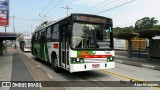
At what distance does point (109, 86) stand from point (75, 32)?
9.80ft

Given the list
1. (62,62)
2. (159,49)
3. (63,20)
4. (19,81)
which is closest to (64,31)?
(63,20)

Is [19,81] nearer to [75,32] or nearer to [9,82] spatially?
[9,82]

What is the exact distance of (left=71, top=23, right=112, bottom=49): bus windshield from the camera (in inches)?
438

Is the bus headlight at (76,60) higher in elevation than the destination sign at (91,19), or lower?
lower

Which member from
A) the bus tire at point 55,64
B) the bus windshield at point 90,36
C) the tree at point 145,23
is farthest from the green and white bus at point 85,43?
the tree at point 145,23

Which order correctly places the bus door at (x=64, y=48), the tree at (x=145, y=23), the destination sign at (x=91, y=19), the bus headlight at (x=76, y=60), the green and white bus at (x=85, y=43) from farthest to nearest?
1. the tree at (x=145, y=23)
2. the bus door at (x=64, y=48)
3. the destination sign at (x=91, y=19)
4. the green and white bus at (x=85, y=43)
5. the bus headlight at (x=76, y=60)

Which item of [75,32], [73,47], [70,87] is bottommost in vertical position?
[70,87]

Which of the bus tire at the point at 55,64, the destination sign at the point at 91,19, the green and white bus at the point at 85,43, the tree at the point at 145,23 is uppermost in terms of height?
the tree at the point at 145,23

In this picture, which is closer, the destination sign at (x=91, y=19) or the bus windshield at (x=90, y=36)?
the bus windshield at (x=90, y=36)

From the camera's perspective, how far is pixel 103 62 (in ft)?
38.3

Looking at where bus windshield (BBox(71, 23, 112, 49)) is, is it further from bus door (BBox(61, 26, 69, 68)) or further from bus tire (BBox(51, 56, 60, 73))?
bus tire (BBox(51, 56, 60, 73))

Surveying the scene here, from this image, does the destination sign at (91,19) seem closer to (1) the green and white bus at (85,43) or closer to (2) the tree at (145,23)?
(1) the green and white bus at (85,43)

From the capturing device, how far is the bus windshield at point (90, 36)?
11133 mm

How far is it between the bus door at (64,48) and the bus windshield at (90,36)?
26.2 inches
